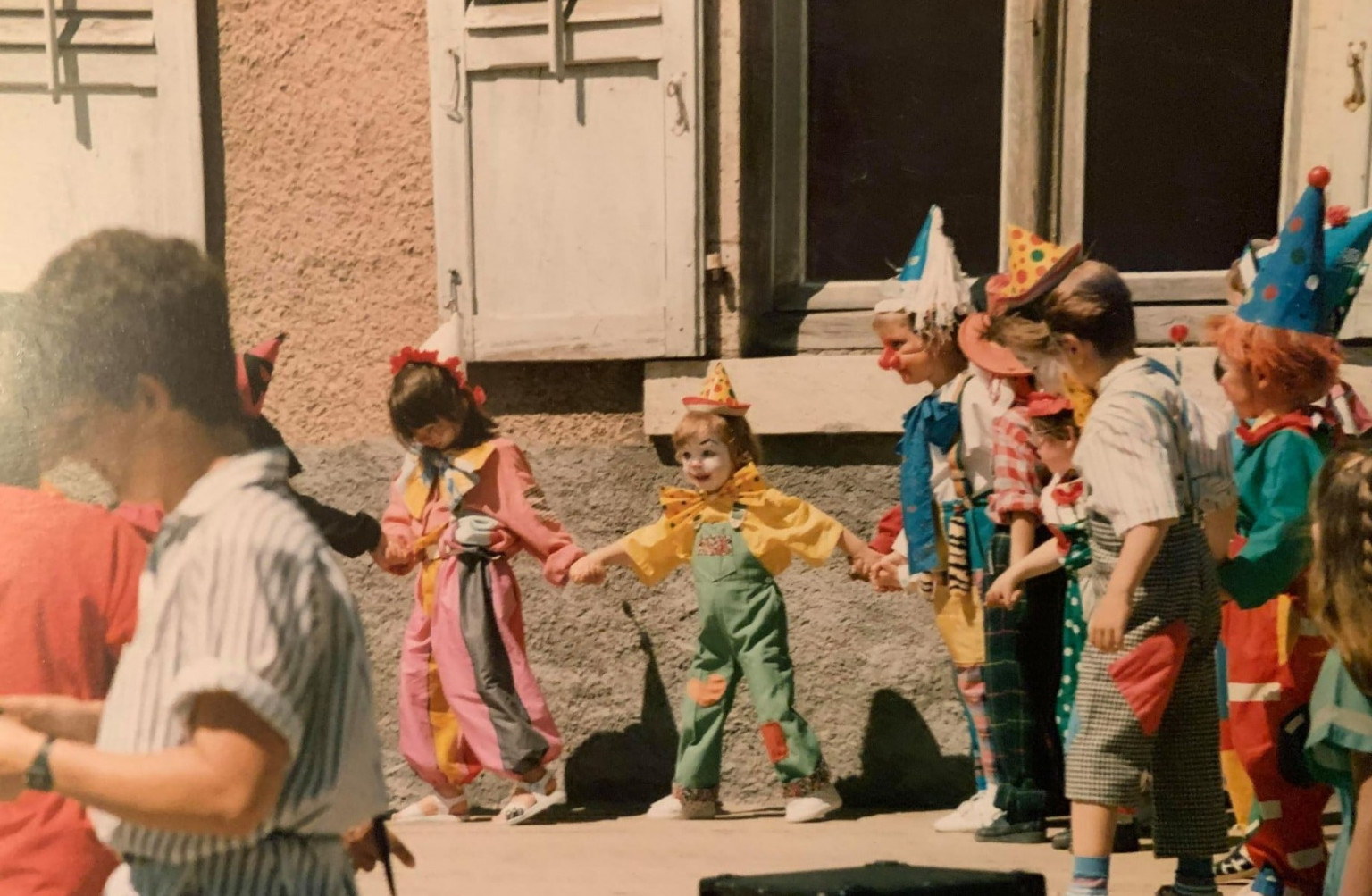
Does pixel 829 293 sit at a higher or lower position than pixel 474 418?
higher

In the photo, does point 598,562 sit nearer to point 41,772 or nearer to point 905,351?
point 905,351

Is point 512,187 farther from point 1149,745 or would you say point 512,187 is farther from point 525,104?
point 1149,745

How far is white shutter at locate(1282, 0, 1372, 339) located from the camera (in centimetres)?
384

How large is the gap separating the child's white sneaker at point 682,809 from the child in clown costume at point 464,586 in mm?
313

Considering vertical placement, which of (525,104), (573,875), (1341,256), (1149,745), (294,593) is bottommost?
(573,875)

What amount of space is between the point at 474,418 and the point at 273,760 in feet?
9.69

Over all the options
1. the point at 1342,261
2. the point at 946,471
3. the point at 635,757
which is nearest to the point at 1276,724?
the point at 1342,261

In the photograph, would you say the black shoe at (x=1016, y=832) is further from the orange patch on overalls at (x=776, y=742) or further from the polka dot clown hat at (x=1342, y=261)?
the polka dot clown hat at (x=1342, y=261)

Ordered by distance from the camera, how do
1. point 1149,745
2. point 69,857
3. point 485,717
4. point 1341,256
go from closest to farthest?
1. point 69,857
2. point 1149,745
3. point 1341,256
4. point 485,717

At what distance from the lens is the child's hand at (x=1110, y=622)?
2.82 metres

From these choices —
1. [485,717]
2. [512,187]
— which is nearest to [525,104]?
[512,187]

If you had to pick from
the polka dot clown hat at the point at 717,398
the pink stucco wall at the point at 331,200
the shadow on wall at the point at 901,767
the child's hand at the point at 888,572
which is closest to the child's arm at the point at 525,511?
the pink stucco wall at the point at 331,200

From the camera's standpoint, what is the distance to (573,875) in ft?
12.1

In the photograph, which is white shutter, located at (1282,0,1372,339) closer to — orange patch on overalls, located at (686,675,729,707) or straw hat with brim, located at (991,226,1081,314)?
straw hat with brim, located at (991,226,1081,314)
